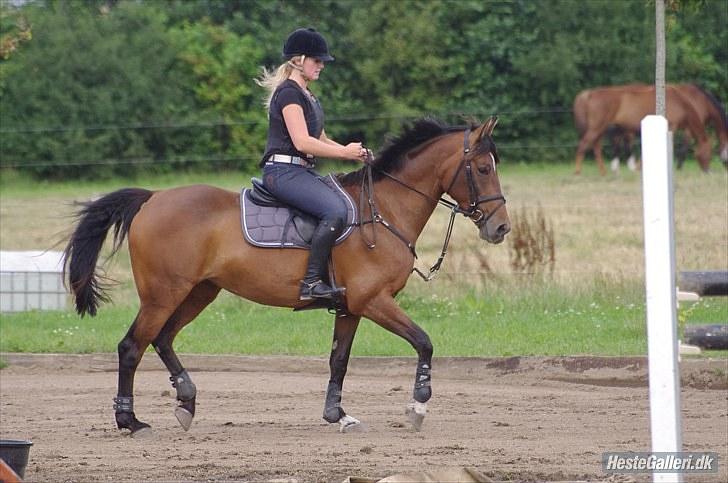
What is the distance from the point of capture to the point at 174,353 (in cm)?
975

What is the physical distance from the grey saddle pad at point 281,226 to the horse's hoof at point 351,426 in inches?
49.3

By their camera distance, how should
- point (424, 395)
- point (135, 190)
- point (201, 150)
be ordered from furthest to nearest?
point (201, 150) < point (135, 190) < point (424, 395)

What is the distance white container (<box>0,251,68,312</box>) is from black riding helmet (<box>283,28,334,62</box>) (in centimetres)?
743

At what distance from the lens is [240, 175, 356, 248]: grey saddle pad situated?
9.33 meters

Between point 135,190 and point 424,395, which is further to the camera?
point 135,190

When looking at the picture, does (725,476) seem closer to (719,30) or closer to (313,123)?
(313,123)

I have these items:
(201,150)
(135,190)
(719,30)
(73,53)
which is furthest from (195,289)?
(719,30)

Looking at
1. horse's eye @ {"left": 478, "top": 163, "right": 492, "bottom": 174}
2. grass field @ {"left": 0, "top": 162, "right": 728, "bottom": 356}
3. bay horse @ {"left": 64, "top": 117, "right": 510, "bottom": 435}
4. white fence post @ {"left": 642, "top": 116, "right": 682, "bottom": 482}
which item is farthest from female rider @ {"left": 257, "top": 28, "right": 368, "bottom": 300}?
white fence post @ {"left": 642, "top": 116, "right": 682, "bottom": 482}

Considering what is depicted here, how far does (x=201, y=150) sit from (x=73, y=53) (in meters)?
4.21

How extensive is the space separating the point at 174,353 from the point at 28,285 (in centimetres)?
673

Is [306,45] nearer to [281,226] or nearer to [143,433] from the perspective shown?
[281,226]

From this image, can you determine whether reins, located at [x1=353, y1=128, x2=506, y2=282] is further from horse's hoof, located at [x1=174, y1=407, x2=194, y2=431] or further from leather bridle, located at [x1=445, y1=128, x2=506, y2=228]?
horse's hoof, located at [x1=174, y1=407, x2=194, y2=431]

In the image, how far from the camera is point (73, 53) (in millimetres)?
32062

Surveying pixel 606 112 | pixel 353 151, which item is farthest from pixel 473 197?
pixel 606 112
